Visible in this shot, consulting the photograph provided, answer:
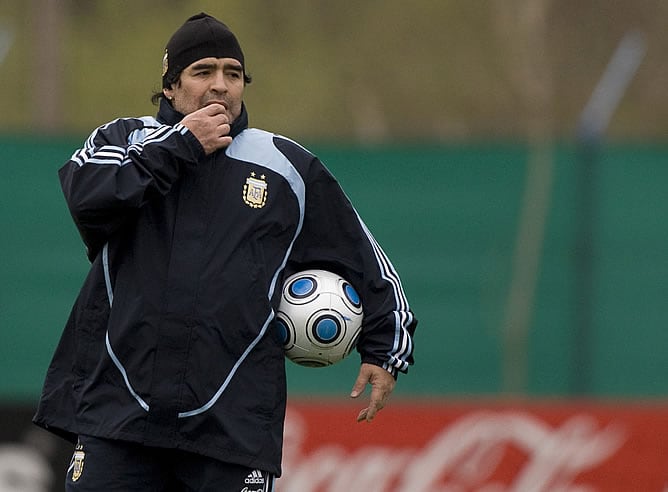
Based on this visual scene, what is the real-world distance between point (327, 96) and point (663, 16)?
298cm

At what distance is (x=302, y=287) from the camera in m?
4.52

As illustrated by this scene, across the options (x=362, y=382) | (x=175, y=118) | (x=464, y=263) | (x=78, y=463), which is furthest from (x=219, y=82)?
(x=464, y=263)

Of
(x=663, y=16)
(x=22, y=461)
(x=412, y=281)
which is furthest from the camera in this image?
(x=663, y=16)

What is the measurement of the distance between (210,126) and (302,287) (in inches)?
23.4

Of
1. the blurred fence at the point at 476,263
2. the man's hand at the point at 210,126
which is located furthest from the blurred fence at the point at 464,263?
the man's hand at the point at 210,126

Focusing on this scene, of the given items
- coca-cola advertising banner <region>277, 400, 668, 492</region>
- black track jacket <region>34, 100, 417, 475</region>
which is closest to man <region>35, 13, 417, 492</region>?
black track jacket <region>34, 100, 417, 475</region>

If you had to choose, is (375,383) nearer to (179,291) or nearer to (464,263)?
(179,291)

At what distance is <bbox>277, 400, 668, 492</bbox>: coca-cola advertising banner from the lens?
761 cm

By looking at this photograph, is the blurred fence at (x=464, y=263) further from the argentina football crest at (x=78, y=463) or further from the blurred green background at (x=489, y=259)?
the argentina football crest at (x=78, y=463)

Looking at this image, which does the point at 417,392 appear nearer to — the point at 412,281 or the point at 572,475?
the point at 412,281

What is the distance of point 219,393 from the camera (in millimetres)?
4273

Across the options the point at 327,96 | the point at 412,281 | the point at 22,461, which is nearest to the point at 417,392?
the point at 412,281

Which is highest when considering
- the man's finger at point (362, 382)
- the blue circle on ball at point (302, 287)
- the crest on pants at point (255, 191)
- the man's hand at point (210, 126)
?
the man's hand at point (210, 126)

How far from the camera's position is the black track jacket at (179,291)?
13.9 feet
